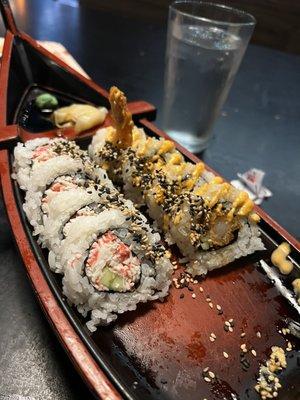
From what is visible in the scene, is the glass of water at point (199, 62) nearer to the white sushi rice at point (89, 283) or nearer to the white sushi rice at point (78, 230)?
the white sushi rice at point (78, 230)

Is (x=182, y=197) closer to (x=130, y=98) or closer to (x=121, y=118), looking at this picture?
(x=121, y=118)

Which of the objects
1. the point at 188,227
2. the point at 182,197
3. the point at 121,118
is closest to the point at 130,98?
the point at 121,118

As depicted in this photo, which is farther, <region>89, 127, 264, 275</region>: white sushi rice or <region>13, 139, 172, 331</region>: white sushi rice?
<region>89, 127, 264, 275</region>: white sushi rice

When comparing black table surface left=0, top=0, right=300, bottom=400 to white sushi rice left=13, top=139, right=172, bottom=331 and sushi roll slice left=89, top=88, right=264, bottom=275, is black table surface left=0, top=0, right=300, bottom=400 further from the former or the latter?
sushi roll slice left=89, top=88, right=264, bottom=275

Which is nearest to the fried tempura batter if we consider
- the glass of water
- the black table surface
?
the black table surface

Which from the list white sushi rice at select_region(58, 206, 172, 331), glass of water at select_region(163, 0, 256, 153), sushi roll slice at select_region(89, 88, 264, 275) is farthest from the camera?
glass of water at select_region(163, 0, 256, 153)

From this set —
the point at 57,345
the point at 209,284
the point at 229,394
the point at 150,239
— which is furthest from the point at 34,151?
the point at 229,394

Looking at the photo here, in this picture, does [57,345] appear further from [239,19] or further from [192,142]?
[239,19]

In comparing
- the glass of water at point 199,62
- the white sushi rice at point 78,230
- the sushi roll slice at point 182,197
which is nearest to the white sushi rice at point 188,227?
the sushi roll slice at point 182,197
